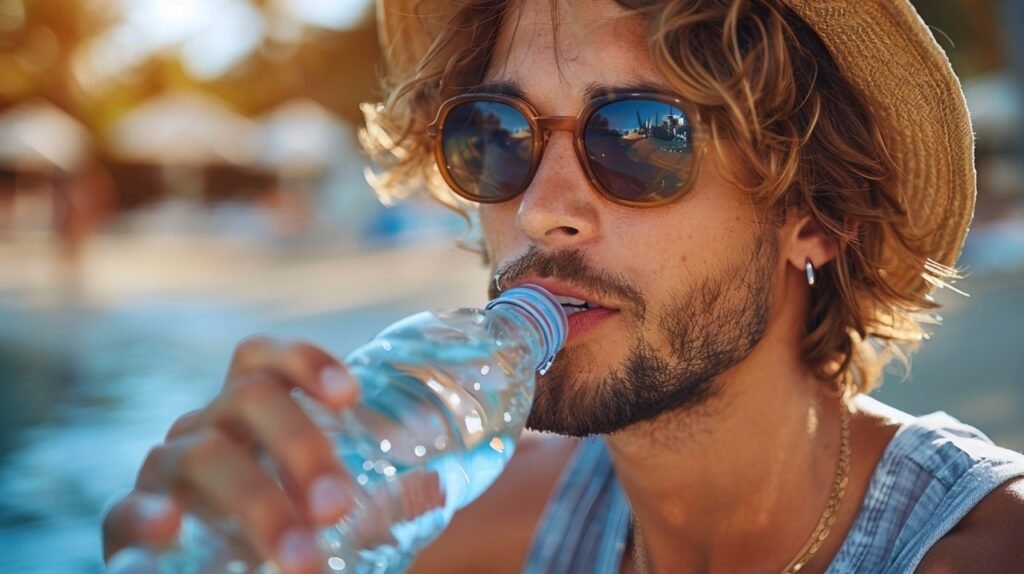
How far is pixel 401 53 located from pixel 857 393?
1.57m

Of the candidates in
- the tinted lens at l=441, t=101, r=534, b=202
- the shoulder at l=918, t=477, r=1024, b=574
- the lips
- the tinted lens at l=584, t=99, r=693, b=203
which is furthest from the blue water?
the shoulder at l=918, t=477, r=1024, b=574

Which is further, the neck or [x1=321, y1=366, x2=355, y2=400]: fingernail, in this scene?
the neck

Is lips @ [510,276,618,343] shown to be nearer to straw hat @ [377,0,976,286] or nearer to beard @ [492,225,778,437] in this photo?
beard @ [492,225,778,437]

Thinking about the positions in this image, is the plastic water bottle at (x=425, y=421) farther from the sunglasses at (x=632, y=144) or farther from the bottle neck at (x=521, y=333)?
the sunglasses at (x=632, y=144)

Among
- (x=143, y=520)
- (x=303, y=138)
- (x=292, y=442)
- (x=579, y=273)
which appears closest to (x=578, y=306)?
(x=579, y=273)

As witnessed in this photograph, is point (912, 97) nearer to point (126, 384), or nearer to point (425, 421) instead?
point (425, 421)

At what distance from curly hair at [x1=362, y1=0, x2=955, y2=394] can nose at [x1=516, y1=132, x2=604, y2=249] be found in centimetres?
27

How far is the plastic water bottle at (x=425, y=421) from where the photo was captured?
1.39 metres

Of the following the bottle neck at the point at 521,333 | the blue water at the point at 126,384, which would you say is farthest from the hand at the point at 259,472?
the blue water at the point at 126,384

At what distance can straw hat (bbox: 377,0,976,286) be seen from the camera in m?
2.01

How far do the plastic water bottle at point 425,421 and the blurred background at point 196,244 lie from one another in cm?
159

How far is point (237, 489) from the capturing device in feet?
3.34

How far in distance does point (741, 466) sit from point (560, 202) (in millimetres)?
759

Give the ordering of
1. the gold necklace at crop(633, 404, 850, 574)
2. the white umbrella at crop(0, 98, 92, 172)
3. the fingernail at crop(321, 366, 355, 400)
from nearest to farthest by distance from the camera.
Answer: the fingernail at crop(321, 366, 355, 400), the gold necklace at crop(633, 404, 850, 574), the white umbrella at crop(0, 98, 92, 172)
